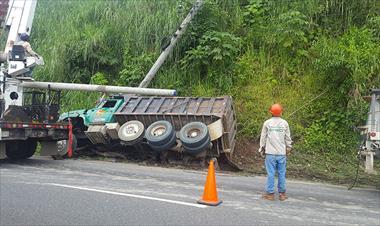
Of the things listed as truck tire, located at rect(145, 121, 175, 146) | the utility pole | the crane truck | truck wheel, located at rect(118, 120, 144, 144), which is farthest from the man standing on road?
the utility pole

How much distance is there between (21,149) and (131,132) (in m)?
3.11

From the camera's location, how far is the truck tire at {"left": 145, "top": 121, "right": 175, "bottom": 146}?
41.1 ft

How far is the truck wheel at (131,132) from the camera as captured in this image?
1309cm

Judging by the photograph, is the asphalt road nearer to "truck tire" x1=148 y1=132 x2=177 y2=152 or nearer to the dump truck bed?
"truck tire" x1=148 y1=132 x2=177 y2=152

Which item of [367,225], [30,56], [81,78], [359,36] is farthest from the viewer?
[81,78]

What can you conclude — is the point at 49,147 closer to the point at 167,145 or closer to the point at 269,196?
the point at 167,145

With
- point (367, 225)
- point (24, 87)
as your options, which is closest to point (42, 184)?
point (24, 87)

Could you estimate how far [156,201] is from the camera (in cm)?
741

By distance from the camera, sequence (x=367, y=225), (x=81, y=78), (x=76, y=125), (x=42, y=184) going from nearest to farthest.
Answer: (x=367, y=225) < (x=42, y=184) < (x=76, y=125) < (x=81, y=78)

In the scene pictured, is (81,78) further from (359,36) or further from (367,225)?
(367,225)

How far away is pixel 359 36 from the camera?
634 inches

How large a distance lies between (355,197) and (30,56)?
865 cm

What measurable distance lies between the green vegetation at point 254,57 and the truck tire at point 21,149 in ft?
19.0

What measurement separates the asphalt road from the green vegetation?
3.86m
